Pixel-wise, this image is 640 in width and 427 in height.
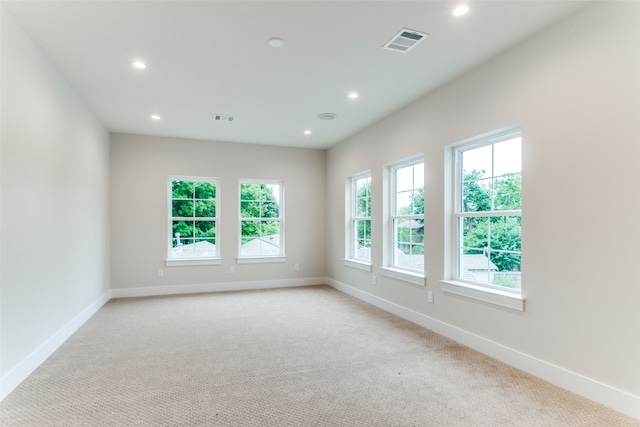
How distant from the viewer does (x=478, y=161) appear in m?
3.35

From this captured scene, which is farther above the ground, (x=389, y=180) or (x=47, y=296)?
(x=389, y=180)

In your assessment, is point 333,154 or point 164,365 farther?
point 333,154

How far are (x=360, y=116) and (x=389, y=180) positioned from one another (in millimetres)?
957

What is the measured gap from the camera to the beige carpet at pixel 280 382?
209 centimetres

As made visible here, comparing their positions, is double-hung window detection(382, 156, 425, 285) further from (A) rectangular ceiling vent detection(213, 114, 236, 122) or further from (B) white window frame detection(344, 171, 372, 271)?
(A) rectangular ceiling vent detection(213, 114, 236, 122)

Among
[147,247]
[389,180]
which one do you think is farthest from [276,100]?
[147,247]

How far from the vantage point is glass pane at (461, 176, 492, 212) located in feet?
10.6

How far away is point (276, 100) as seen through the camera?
404 cm

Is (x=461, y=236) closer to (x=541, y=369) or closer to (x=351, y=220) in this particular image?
(x=541, y=369)

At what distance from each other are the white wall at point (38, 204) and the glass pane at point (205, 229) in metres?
1.80

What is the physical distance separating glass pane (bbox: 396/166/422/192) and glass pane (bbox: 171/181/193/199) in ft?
11.5

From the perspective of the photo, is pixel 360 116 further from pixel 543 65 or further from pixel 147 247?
pixel 147 247

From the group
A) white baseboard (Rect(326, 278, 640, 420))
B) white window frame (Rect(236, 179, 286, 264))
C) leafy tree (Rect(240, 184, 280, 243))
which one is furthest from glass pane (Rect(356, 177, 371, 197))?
white baseboard (Rect(326, 278, 640, 420))

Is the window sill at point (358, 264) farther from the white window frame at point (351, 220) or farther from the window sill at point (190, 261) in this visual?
the window sill at point (190, 261)
